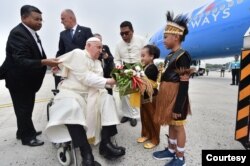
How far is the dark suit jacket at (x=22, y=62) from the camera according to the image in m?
2.75

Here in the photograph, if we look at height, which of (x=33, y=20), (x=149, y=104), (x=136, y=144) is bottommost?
A: (x=136, y=144)

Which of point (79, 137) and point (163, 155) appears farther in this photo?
point (163, 155)

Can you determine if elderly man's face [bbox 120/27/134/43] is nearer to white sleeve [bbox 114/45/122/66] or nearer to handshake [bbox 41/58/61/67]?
white sleeve [bbox 114/45/122/66]

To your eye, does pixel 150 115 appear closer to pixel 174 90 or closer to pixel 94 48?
pixel 174 90

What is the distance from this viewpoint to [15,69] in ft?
9.71

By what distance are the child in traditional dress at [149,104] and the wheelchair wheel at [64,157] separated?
1.01 meters

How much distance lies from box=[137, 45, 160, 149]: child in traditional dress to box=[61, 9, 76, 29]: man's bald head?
1.36 meters

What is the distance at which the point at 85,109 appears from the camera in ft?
8.09

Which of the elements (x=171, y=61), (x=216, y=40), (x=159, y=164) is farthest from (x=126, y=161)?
(x=216, y=40)

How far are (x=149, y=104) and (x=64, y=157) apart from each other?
47.6 inches

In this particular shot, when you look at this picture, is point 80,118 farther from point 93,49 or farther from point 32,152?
point 32,152

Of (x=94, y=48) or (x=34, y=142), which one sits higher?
(x=94, y=48)

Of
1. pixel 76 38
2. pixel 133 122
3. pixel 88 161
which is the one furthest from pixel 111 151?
pixel 76 38

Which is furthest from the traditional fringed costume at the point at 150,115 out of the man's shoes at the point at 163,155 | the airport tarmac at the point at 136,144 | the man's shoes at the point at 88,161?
the man's shoes at the point at 88,161
